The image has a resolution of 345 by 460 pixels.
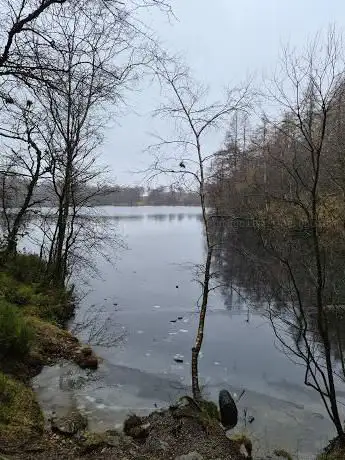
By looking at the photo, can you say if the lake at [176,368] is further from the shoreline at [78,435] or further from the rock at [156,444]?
the rock at [156,444]

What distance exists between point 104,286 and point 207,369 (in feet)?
33.7

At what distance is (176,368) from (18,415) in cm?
467

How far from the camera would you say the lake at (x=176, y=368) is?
273 inches

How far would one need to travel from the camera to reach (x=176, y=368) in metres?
9.57

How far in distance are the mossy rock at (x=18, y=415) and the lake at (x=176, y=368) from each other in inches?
19.8

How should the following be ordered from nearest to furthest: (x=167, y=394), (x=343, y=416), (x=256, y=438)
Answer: (x=256, y=438) < (x=343, y=416) < (x=167, y=394)

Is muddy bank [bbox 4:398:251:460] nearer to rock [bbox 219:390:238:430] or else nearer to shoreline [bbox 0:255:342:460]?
shoreline [bbox 0:255:342:460]

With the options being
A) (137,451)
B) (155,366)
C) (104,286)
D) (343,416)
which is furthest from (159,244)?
(137,451)

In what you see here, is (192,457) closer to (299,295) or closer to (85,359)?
(299,295)

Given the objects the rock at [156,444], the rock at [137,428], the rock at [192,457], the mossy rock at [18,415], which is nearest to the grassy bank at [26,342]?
the mossy rock at [18,415]

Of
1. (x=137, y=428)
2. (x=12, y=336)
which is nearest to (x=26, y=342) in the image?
(x=12, y=336)

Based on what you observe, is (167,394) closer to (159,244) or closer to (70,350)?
(70,350)

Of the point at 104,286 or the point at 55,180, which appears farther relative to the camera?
the point at 104,286

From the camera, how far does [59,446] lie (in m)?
5.04
